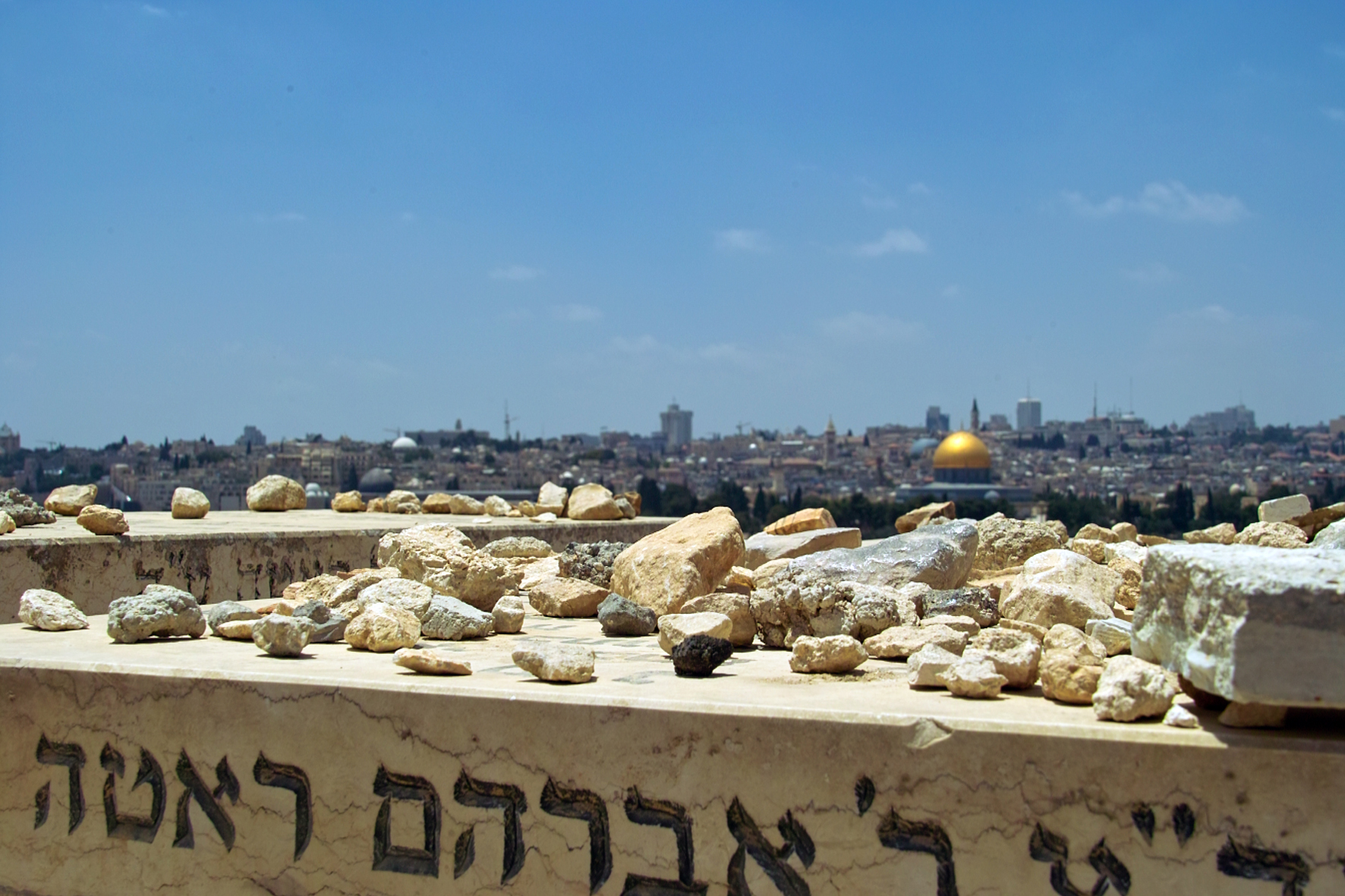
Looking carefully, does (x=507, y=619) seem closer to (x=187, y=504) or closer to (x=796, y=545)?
(x=796, y=545)

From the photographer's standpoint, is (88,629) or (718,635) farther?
(88,629)

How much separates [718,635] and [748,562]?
3.15 metres

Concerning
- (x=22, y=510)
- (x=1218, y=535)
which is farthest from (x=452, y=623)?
(x=22, y=510)

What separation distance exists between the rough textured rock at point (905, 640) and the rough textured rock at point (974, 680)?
61 centimetres

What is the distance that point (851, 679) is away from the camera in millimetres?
3852

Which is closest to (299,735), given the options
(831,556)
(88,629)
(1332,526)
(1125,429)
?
(88,629)

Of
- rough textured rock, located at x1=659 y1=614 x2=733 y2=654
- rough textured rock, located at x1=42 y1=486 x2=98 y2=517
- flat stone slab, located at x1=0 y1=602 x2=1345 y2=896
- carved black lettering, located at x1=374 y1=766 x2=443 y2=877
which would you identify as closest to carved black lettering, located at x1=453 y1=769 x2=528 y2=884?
flat stone slab, located at x1=0 y1=602 x2=1345 y2=896

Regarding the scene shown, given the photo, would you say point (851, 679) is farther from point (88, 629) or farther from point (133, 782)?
point (88, 629)

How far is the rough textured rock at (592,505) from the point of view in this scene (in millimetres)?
11750

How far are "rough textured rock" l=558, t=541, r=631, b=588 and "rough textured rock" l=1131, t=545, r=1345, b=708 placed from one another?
401cm

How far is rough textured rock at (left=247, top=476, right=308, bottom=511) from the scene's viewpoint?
38.9 ft

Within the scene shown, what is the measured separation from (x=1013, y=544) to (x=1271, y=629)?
4.49 meters

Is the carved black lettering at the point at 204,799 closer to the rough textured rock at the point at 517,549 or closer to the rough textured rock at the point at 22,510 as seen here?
the rough textured rock at the point at 517,549

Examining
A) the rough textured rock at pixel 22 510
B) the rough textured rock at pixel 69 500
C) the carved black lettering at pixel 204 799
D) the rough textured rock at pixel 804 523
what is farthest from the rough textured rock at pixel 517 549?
the carved black lettering at pixel 204 799
